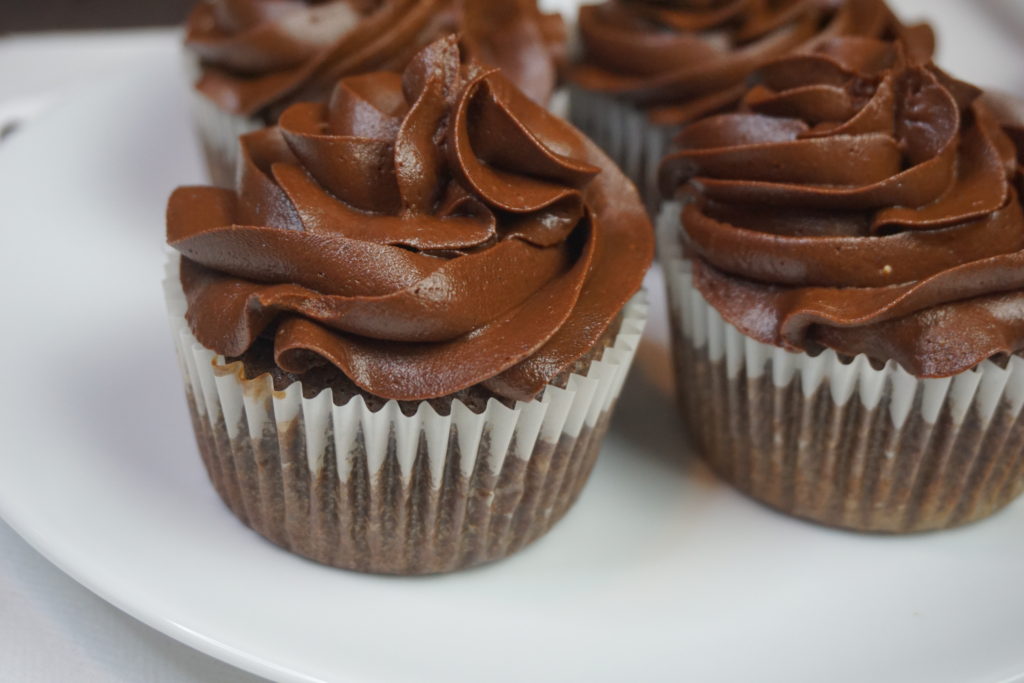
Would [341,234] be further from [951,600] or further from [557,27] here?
[557,27]

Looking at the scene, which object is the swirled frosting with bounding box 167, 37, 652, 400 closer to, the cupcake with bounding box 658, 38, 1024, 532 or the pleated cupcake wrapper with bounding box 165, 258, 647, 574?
the pleated cupcake wrapper with bounding box 165, 258, 647, 574

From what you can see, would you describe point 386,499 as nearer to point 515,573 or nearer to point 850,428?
point 515,573

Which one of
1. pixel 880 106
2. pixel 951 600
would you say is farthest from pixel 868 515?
pixel 880 106

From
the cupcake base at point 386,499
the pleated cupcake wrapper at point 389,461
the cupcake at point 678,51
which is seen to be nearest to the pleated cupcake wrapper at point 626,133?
the cupcake at point 678,51

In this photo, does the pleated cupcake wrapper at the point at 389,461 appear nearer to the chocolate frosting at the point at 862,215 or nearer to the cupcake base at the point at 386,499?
the cupcake base at the point at 386,499

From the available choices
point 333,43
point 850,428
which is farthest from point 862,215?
point 333,43
